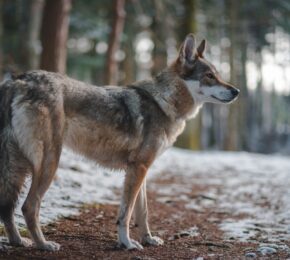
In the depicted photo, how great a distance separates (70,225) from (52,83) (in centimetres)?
198

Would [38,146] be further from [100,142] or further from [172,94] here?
[172,94]

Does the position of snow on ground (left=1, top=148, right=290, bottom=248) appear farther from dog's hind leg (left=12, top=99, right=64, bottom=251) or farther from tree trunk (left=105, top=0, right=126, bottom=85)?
tree trunk (left=105, top=0, right=126, bottom=85)

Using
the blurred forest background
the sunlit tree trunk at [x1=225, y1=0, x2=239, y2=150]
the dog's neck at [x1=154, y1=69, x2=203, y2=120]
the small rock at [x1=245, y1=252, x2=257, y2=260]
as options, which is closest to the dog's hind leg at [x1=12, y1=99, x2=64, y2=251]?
the dog's neck at [x1=154, y1=69, x2=203, y2=120]

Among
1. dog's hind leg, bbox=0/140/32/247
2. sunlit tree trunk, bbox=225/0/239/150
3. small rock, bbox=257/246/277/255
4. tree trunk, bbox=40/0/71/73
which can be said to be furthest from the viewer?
sunlit tree trunk, bbox=225/0/239/150

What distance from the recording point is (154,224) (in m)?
6.52

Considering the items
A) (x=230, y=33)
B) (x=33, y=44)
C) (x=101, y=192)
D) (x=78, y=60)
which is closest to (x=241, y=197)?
(x=101, y=192)

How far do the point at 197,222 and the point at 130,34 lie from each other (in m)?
17.2

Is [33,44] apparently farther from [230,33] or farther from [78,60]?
[230,33]

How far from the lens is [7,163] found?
14.5 feet

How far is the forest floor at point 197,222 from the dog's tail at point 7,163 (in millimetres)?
443

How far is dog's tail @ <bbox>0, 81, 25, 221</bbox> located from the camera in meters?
4.36

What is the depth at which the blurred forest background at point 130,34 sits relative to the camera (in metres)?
12.4

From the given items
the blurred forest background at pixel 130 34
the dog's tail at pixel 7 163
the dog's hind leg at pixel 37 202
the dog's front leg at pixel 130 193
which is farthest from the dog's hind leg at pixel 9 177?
the blurred forest background at pixel 130 34

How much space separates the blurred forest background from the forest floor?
366cm
